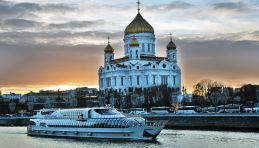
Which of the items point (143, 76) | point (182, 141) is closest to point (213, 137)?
point (182, 141)

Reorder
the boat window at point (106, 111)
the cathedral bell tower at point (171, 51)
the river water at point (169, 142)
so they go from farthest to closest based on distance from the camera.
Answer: the cathedral bell tower at point (171, 51) < the boat window at point (106, 111) < the river water at point (169, 142)

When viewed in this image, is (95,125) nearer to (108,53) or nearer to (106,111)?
(106,111)

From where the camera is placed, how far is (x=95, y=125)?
47969 mm

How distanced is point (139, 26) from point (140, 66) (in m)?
9.26

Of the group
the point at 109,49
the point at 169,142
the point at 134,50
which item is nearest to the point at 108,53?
the point at 109,49

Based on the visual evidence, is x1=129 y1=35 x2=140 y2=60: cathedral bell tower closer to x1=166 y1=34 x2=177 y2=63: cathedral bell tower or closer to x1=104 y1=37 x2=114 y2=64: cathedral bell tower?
x1=166 y1=34 x2=177 y2=63: cathedral bell tower

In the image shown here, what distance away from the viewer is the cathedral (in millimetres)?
108938

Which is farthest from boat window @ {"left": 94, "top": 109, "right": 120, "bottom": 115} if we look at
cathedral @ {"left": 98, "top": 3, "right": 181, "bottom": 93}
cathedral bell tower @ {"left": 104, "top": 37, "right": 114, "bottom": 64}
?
cathedral bell tower @ {"left": 104, "top": 37, "right": 114, "bottom": 64}

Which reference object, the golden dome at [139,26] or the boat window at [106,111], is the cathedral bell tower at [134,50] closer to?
the golden dome at [139,26]

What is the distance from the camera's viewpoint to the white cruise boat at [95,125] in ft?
146

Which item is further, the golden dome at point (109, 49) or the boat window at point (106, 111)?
the golden dome at point (109, 49)

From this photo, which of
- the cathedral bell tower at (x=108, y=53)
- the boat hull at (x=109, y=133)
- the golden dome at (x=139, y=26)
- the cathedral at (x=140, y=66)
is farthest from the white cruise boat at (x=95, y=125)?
the cathedral bell tower at (x=108, y=53)

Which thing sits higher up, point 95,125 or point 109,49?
point 109,49

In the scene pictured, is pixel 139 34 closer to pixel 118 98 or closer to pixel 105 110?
pixel 118 98
